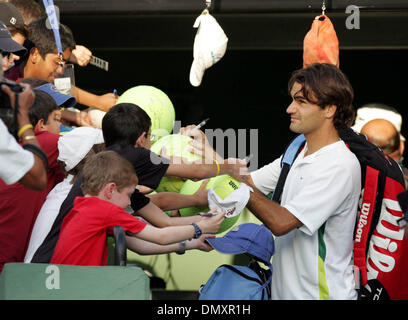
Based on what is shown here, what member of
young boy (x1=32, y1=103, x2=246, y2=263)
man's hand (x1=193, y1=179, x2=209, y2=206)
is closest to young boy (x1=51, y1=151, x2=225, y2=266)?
young boy (x1=32, y1=103, x2=246, y2=263)

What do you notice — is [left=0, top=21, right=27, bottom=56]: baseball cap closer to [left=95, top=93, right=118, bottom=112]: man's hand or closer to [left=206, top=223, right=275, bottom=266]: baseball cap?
[left=95, top=93, right=118, bottom=112]: man's hand

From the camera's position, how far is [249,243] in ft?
10.6

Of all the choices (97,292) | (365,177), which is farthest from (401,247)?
(97,292)

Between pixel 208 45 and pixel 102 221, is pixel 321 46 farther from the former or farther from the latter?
pixel 102 221

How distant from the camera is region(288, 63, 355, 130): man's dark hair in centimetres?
308

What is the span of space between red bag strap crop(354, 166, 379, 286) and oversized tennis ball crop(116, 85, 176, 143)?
146cm

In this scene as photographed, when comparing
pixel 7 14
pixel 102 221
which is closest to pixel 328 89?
pixel 102 221

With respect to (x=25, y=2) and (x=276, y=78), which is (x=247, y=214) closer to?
(x=25, y=2)

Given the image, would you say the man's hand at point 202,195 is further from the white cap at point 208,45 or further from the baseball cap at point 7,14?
the baseball cap at point 7,14

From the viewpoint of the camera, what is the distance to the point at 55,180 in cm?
366

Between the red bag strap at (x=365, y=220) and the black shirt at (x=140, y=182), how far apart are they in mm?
1033
